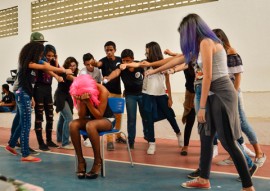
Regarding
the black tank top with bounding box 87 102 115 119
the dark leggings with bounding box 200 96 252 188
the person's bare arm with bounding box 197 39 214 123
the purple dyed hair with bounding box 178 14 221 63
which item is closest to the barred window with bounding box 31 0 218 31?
the black tank top with bounding box 87 102 115 119

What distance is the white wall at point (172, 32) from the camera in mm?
5141

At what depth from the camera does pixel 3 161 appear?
3799 mm

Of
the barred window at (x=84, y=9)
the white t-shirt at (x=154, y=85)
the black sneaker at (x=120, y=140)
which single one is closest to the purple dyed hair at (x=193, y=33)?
the white t-shirt at (x=154, y=85)

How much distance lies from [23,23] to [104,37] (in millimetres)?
2758

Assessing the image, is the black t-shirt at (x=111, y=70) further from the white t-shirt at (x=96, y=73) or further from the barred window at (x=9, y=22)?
the barred window at (x=9, y=22)

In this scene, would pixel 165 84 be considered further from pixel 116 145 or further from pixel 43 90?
pixel 43 90

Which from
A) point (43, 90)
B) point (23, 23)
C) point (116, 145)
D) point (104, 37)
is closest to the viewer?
point (43, 90)

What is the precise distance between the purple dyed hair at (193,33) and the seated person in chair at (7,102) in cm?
686

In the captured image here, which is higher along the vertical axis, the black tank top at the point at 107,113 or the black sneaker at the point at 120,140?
the black tank top at the point at 107,113

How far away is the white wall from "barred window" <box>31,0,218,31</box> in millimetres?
124

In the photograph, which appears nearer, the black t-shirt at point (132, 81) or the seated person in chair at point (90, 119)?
the seated person in chair at point (90, 119)

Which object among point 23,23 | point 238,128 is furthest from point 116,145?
point 23,23

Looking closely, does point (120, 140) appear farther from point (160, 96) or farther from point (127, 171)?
point (127, 171)

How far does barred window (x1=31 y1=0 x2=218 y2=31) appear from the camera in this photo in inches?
245
